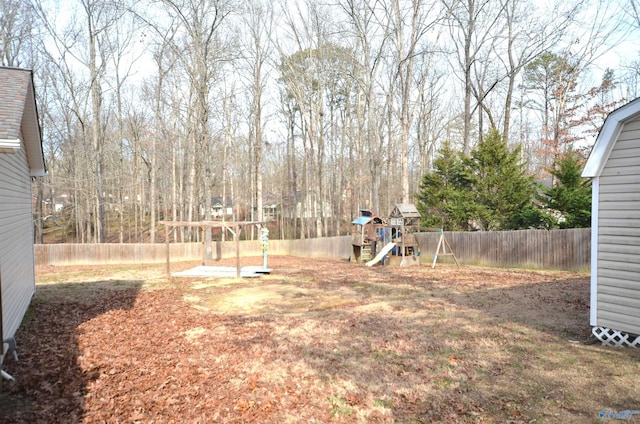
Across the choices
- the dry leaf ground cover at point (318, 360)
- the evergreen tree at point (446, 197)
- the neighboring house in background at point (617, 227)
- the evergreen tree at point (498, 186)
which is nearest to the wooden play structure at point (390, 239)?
the evergreen tree at point (446, 197)

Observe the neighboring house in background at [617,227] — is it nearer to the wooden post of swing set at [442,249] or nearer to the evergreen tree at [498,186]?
the wooden post of swing set at [442,249]

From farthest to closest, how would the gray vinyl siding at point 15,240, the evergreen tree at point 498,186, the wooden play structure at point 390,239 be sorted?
the evergreen tree at point 498,186
the wooden play structure at point 390,239
the gray vinyl siding at point 15,240

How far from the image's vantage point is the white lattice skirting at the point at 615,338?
5840mm

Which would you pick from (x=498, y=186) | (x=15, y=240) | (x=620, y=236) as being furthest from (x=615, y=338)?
(x=498, y=186)

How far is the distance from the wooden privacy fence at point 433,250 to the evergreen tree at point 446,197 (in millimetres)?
2081

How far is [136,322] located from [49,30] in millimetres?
23111

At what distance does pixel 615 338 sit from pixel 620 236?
166 centimetres

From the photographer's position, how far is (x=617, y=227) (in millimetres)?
5996

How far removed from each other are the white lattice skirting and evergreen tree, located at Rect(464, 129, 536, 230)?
490 inches

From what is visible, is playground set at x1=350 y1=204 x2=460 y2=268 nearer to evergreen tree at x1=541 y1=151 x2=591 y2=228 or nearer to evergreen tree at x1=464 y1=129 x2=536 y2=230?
evergreen tree at x1=464 y1=129 x2=536 y2=230

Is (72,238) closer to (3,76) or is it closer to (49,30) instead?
(49,30)

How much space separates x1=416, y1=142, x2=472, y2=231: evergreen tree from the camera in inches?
774

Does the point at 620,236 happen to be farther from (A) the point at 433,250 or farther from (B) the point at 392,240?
(A) the point at 433,250

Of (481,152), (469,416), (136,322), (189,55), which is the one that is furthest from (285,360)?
(189,55)
